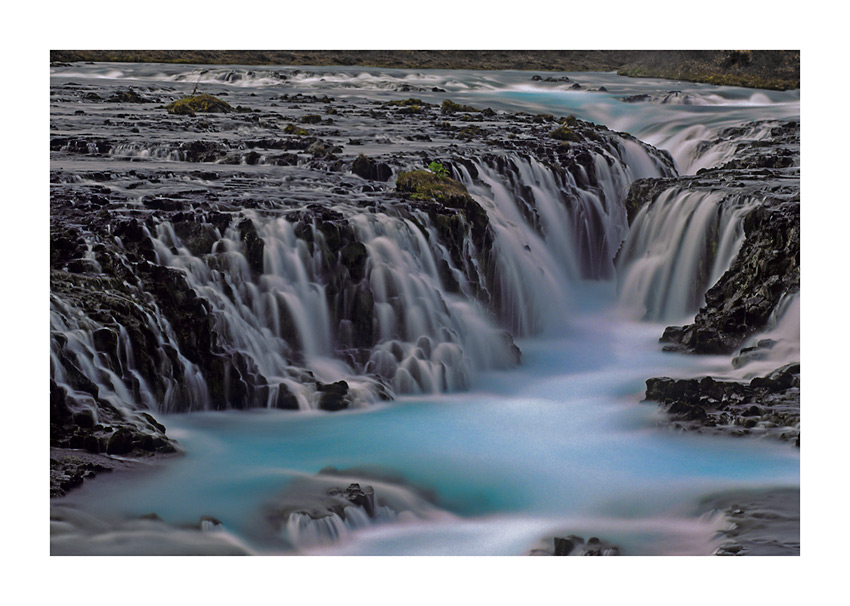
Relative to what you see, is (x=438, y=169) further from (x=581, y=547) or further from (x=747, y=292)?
(x=581, y=547)

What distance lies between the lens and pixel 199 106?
1125 centimetres

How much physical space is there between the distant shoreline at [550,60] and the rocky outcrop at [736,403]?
8.27 feet

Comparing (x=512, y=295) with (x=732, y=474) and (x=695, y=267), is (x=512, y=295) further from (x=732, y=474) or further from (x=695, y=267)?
(x=732, y=474)

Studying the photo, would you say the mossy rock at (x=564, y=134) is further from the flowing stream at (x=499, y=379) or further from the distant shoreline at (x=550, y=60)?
the distant shoreline at (x=550, y=60)

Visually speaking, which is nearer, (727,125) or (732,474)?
(732,474)

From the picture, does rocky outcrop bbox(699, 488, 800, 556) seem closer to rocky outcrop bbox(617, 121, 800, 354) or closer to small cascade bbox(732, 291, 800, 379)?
small cascade bbox(732, 291, 800, 379)

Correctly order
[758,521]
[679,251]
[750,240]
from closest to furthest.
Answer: [758,521], [750,240], [679,251]

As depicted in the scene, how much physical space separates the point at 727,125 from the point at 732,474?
4.96 metres

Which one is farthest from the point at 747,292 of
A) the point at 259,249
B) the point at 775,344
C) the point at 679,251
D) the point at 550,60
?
the point at 259,249

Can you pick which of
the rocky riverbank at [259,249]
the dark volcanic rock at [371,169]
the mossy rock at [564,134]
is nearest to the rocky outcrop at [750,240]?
the mossy rock at [564,134]

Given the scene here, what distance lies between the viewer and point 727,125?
12.0 metres

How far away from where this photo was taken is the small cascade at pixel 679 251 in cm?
1086

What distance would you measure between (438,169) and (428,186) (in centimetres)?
52
